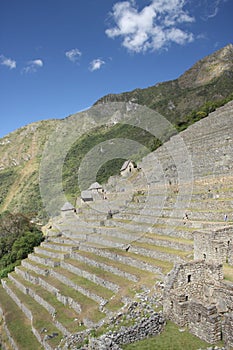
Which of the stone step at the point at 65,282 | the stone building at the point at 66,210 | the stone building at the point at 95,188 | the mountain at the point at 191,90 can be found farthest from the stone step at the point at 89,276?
the mountain at the point at 191,90

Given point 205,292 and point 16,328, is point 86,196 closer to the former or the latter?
point 16,328

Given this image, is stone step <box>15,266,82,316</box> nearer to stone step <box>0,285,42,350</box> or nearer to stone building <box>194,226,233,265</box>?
stone step <box>0,285,42,350</box>

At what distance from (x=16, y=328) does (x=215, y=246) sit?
10217 mm

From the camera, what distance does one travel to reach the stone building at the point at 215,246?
10.7 metres

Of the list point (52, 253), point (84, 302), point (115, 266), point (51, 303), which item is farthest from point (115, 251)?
point (52, 253)

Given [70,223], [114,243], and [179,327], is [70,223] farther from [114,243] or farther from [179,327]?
[179,327]

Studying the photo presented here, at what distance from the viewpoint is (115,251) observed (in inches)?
659

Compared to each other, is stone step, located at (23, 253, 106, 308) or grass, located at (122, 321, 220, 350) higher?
stone step, located at (23, 253, 106, 308)

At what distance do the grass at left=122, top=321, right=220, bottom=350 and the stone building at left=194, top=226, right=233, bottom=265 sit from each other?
105 inches

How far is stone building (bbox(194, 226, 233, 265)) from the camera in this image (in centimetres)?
1071

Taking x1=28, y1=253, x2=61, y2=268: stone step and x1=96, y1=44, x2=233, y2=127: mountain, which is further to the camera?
x1=96, y1=44, x2=233, y2=127: mountain

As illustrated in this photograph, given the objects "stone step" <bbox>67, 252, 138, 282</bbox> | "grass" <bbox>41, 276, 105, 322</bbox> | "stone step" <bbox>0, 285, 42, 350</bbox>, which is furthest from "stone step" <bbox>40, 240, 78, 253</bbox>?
"stone step" <bbox>0, 285, 42, 350</bbox>

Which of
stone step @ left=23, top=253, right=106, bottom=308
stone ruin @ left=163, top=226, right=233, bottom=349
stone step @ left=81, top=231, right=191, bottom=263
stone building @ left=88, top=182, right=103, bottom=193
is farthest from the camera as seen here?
stone building @ left=88, top=182, right=103, bottom=193

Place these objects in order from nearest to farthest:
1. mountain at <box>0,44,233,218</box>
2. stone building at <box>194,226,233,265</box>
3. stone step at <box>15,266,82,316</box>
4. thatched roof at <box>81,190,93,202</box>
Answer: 1. stone building at <box>194,226,233,265</box>
2. stone step at <box>15,266,82,316</box>
3. thatched roof at <box>81,190,93,202</box>
4. mountain at <box>0,44,233,218</box>
